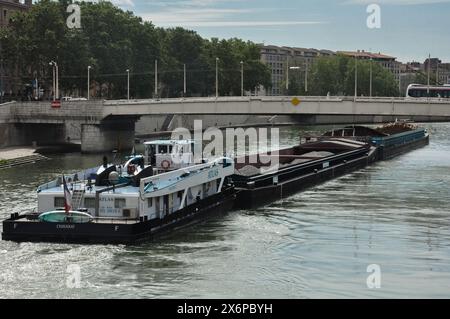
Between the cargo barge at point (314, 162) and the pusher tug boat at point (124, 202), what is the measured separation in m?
4.20

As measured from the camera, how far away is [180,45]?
133 m

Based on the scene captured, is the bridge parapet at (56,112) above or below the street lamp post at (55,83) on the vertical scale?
below

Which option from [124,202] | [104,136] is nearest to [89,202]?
[124,202]

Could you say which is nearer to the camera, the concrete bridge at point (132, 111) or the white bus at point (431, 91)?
the concrete bridge at point (132, 111)

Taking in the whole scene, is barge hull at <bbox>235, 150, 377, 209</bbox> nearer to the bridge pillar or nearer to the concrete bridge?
the concrete bridge

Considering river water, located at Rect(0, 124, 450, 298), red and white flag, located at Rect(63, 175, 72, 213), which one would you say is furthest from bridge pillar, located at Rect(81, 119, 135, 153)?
red and white flag, located at Rect(63, 175, 72, 213)

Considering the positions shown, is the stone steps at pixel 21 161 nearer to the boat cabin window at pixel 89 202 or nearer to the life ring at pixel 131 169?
the life ring at pixel 131 169


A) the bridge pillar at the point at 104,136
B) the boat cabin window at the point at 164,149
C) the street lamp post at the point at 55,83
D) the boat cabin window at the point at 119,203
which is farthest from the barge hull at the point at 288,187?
the street lamp post at the point at 55,83

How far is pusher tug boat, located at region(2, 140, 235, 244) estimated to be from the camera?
33.6m

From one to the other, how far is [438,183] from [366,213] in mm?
14537

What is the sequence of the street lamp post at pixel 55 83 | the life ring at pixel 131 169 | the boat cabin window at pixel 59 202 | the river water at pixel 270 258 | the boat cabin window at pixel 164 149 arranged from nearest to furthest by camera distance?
the river water at pixel 270 258, the boat cabin window at pixel 59 202, the life ring at pixel 131 169, the boat cabin window at pixel 164 149, the street lamp post at pixel 55 83

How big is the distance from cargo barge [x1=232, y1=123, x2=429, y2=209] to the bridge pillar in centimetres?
2087

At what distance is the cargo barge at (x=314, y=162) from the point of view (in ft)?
153
